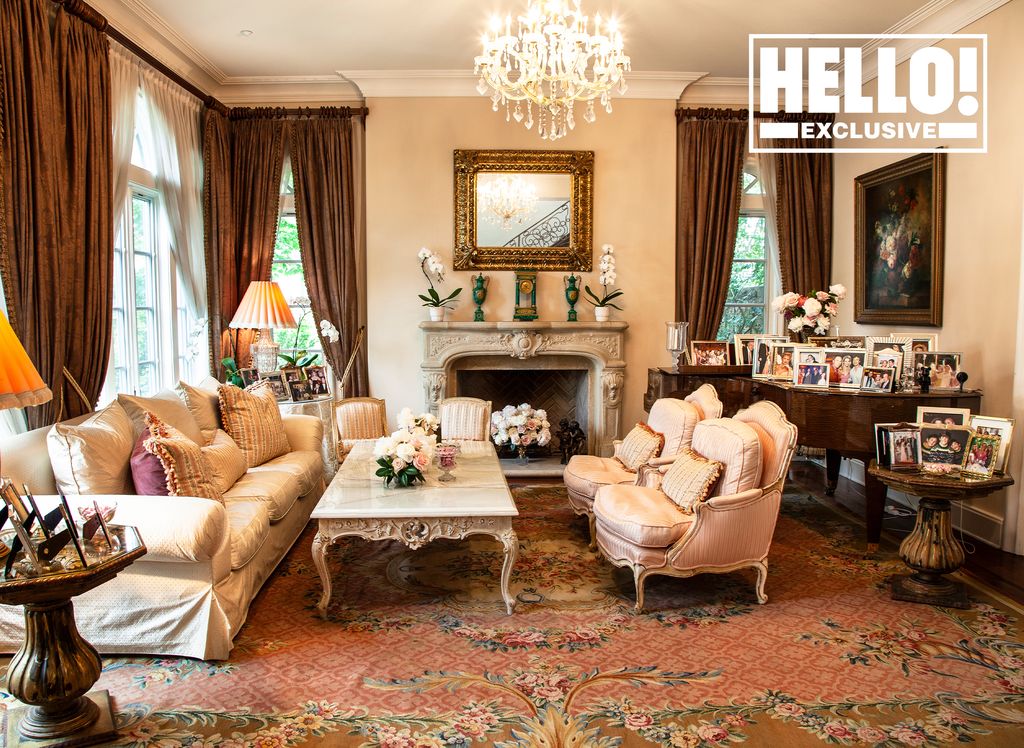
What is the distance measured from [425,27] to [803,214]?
374 centimetres

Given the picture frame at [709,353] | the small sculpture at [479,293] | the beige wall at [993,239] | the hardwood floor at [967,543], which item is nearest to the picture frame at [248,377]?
the small sculpture at [479,293]

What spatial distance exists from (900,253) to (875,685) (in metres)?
3.73

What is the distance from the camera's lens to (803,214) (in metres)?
6.63

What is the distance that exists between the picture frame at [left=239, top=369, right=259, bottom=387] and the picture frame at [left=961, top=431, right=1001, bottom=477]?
4825mm

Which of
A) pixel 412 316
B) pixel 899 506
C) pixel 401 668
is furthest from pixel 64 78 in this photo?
pixel 899 506

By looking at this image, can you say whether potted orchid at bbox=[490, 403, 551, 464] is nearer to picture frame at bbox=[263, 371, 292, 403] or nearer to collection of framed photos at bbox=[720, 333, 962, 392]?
picture frame at bbox=[263, 371, 292, 403]

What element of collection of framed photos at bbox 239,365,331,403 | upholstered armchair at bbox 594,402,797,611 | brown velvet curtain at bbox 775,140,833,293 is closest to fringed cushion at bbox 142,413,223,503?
upholstered armchair at bbox 594,402,797,611

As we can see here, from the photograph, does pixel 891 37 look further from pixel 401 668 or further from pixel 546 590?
pixel 401 668

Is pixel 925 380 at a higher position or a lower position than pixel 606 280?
lower

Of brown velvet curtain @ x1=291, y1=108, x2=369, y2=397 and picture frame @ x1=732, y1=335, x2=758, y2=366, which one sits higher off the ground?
brown velvet curtain @ x1=291, y1=108, x2=369, y2=397

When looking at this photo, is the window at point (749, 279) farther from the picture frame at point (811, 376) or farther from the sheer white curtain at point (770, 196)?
the picture frame at point (811, 376)

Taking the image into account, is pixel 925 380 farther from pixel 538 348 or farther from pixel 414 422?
pixel 538 348

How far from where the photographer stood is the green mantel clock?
256 inches

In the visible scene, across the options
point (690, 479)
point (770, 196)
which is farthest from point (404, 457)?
point (770, 196)
